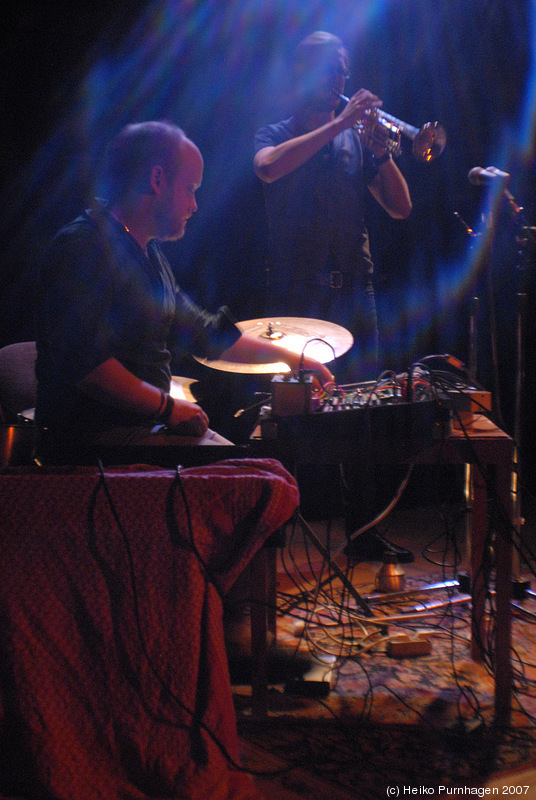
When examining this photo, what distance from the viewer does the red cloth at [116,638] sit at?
1.04m

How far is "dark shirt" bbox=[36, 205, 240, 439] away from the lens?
57.2 inches

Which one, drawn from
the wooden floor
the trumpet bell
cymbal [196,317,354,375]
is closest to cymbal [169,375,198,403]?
cymbal [196,317,354,375]

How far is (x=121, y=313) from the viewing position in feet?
5.36

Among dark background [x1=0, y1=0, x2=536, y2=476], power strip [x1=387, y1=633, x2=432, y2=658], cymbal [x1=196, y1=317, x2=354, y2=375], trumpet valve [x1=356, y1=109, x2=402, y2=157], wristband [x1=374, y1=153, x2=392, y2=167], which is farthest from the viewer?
dark background [x1=0, y1=0, x2=536, y2=476]

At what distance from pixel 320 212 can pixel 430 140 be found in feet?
1.69

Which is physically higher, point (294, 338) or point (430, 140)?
point (430, 140)

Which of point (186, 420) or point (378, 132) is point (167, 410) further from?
point (378, 132)

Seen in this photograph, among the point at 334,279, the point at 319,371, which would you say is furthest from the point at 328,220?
the point at 319,371

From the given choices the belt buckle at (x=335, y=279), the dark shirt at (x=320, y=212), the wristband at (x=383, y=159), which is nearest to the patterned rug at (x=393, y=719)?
the belt buckle at (x=335, y=279)

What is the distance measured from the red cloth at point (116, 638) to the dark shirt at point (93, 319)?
1.53 ft

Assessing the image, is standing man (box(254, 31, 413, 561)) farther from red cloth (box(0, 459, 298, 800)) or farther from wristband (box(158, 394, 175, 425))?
red cloth (box(0, 459, 298, 800))

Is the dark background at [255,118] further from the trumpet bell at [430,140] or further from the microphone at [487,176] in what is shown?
the trumpet bell at [430,140]

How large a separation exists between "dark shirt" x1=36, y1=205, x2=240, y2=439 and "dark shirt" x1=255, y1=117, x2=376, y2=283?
906mm

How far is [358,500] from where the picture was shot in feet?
7.98
